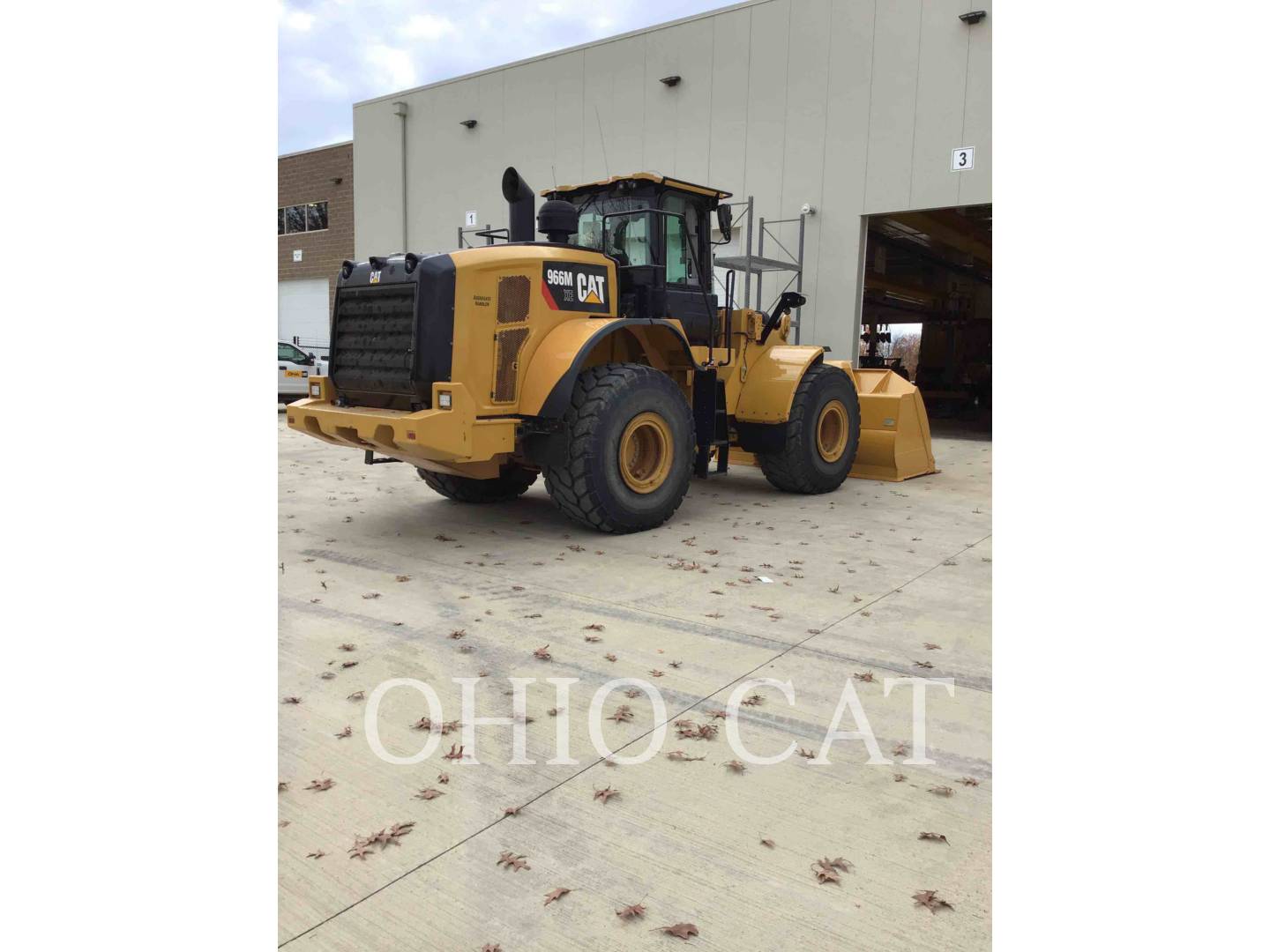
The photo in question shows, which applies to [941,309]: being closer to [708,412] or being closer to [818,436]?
[818,436]

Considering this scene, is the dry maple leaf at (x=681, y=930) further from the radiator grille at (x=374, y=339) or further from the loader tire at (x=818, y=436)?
the loader tire at (x=818, y=436)

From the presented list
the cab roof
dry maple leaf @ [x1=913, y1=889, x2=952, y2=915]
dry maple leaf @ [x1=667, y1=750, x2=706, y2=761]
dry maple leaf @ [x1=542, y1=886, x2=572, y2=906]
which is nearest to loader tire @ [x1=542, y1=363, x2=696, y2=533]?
the cab roof

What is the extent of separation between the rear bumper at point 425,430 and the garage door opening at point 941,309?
13.7 meters

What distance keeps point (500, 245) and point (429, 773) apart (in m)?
4.50

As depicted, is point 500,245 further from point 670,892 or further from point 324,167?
point 324,167

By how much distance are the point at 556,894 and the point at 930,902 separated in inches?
39.0

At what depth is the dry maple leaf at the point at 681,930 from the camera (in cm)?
223

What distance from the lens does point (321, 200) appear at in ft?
87.1

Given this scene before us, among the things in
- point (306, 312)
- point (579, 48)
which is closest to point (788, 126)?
point (579, 48)

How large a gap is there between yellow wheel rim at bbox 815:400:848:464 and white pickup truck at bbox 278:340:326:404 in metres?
15.1

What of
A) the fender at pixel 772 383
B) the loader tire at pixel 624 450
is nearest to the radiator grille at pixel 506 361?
the loader tire at pixel 624 450

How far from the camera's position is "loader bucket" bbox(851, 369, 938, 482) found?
997 centimetres

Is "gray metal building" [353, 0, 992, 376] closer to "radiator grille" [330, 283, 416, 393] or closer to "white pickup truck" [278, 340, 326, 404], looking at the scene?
"white pickup truck" [278, 340, 326, 404]

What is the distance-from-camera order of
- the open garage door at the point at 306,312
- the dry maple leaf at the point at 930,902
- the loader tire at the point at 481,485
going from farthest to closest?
the open garage door at the point at 306,312 < the loader tire at the point at 481,485 < the dry maple leaf at the point at 930,902
